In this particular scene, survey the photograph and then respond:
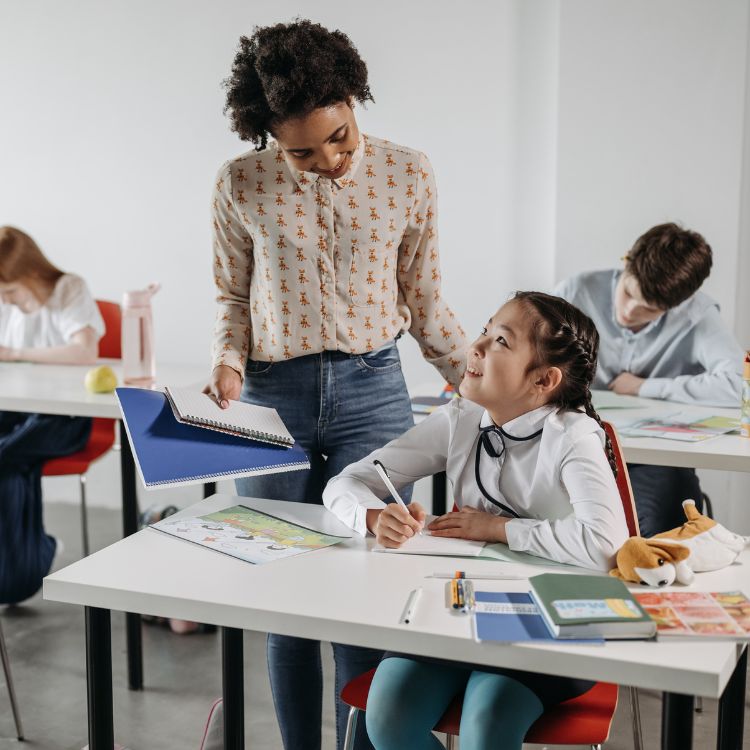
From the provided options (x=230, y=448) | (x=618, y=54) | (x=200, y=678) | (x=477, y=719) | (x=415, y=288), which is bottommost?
(x=200, y=678)

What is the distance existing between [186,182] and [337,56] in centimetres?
240

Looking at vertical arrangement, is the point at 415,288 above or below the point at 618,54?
below

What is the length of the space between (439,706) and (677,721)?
36 centimetres

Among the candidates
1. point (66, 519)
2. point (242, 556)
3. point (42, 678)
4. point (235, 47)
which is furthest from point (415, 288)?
point (66, 519)

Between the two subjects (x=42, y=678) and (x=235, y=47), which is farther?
(x=235, y=47)

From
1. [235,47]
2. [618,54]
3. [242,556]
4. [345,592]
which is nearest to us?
[345,592]

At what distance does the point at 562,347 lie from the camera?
5.35 feet

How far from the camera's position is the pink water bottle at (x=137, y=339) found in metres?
2.71

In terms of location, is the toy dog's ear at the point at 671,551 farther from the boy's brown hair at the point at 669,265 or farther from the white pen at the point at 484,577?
the boy's brown hair at the point at 669,265

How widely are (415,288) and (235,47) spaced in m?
2.21

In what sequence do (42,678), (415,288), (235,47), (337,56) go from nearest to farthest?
1. (337,56)
2. (415,288)
3. (42,678)
4. (235,47)

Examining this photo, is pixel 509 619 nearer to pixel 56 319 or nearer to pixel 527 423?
pixel 527 423

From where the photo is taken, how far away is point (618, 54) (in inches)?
126

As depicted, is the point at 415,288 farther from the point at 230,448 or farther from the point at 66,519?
the point at 66,519
